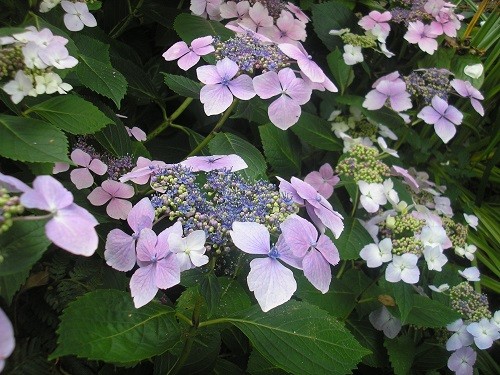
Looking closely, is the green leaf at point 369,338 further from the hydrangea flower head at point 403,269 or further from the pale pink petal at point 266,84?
the pale pink petal at point 266,84

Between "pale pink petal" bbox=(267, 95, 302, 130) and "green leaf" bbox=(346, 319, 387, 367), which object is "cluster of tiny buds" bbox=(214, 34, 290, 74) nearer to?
"pale pink petal" bbox=(267, 95, 302, 130)

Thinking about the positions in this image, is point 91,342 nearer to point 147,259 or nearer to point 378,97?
point 147,259

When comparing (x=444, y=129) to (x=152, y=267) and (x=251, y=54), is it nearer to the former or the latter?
(x=251, y=54)

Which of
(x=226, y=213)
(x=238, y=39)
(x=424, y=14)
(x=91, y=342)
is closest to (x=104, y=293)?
(x=91, y=342)

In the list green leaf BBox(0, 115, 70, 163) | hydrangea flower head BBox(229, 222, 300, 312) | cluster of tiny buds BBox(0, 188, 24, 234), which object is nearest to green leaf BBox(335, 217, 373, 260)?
hydrangea flower head BBox(229, 222, 300, 312)

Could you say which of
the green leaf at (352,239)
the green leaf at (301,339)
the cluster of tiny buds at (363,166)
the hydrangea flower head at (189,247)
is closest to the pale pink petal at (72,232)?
the hydrangea flower head at (189,247)

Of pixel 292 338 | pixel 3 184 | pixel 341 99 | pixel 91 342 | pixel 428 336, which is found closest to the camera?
pixel 3 184
